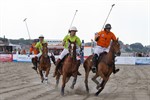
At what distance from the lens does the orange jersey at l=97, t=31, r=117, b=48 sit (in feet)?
54.1

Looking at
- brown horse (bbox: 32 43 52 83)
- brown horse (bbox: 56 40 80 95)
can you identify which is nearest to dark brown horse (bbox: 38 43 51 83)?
brown horse (bbox: 32 43 52 83)

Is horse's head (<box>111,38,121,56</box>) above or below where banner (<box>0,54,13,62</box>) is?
above

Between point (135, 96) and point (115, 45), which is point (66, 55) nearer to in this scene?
point (115, 45)

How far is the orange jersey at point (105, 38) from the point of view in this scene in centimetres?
1650

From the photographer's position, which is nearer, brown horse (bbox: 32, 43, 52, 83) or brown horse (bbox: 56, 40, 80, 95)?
brown horse (bbox: 56, 40, 80, 95)

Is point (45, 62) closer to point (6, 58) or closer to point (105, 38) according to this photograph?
point (105, 38)

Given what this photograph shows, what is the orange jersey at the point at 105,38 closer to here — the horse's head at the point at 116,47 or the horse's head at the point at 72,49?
the horse's head at the point at 116,47

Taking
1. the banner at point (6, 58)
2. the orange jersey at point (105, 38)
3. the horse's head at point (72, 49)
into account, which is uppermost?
the orange jersey at point (105, 38)

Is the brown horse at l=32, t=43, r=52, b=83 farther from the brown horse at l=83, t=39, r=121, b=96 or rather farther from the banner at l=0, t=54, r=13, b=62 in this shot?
the banner at l=0, t=54, r=13, b=62

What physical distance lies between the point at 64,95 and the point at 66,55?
2.00 meters

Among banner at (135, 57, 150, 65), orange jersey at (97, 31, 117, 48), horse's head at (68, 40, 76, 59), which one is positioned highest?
orange jersey at (97, 31, 117, 48)

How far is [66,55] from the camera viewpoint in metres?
16.9

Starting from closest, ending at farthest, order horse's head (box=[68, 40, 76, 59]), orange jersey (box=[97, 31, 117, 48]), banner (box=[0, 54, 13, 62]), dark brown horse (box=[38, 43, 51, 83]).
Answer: horse's head (box=[68, 40, 76, 59]) < orange jersey (box=[97, 31, 117, 48]) < dark brown horse (box=[38, 43, 51, 83]) < banner (box=[0, 54, 13, 62])

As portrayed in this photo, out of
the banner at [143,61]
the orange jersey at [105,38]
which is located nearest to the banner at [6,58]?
the banner at [143,61]
